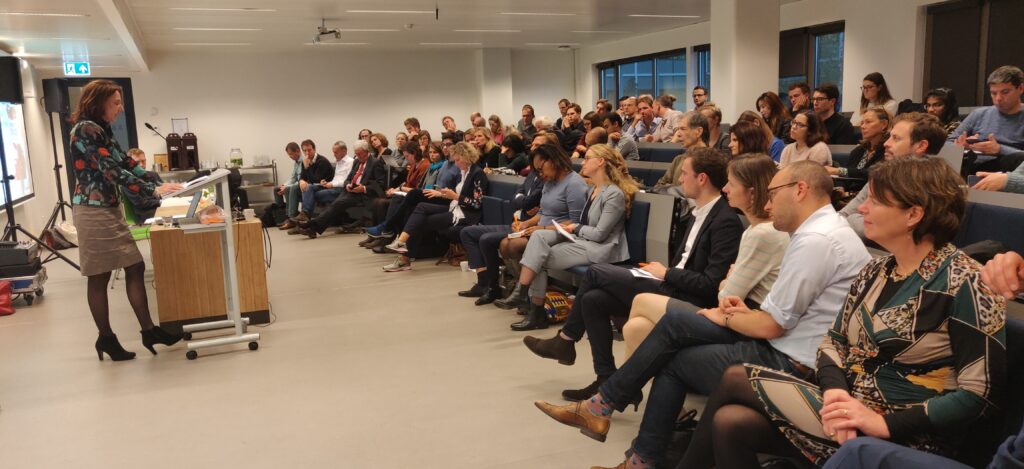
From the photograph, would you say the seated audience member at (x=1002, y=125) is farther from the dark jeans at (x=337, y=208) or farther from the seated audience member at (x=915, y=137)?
the dark jeans at (x=337, y=208)

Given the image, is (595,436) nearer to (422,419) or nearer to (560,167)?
(422,419)

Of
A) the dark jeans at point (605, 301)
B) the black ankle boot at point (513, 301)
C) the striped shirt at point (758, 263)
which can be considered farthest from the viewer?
the black ankle boot at point (513, 301)

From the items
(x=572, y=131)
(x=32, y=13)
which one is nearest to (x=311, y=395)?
(x=32, y=13)

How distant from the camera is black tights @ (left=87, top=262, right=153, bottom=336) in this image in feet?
13.8

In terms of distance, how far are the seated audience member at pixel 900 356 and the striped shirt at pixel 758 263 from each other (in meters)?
0.55

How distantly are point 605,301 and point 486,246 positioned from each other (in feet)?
7.05

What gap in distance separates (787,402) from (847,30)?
970 cm

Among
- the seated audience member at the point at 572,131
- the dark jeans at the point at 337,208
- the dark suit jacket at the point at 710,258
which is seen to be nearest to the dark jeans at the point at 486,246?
the dark suit jacket at the point at 710,258

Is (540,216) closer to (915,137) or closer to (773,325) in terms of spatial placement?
(915,137)

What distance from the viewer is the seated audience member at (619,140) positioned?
6.80 metres

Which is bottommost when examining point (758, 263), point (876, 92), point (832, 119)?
point (758, 263)

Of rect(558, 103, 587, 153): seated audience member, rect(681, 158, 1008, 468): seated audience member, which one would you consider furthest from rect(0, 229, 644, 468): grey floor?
rect(558, 103, 587, 153): seated audience member

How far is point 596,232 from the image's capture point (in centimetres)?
425

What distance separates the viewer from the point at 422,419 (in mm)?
3281
